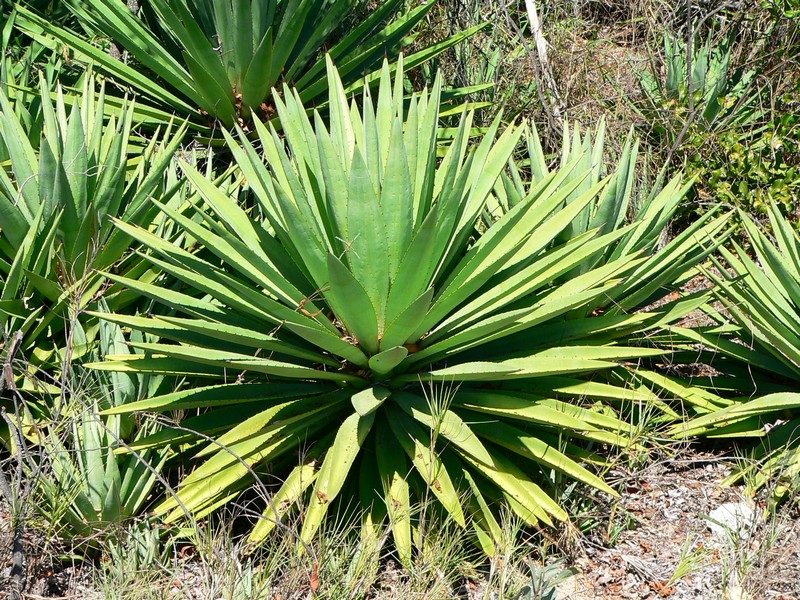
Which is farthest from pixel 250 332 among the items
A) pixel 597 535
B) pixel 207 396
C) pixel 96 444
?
pixel 597 535

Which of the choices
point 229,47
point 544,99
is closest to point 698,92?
point 544,99

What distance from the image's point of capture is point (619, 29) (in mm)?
6762

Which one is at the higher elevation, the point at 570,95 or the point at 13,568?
the point at 570,95

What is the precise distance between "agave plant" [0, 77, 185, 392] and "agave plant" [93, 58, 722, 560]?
17.5 inches

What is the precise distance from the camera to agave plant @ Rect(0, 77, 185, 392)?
3.12 m

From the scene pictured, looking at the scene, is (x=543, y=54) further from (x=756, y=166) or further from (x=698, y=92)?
(x=756, y=166)

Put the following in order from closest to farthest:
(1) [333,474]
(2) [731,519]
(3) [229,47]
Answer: (1) [333,474], (2) [731,519], (3) [229,47]

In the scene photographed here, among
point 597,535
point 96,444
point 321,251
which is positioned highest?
point 321,251

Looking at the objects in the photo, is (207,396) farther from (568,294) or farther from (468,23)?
(468,23)

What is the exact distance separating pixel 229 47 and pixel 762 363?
9.29 feet

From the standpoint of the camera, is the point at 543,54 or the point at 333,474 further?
the point at 543,54

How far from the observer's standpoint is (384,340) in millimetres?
2705

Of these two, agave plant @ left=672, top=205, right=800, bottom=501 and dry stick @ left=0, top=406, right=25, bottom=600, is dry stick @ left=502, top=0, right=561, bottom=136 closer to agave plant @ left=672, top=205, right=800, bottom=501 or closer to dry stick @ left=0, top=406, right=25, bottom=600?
agave plant @ left=672, top=205, right=800, bottom=501

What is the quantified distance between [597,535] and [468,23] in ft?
12.7
